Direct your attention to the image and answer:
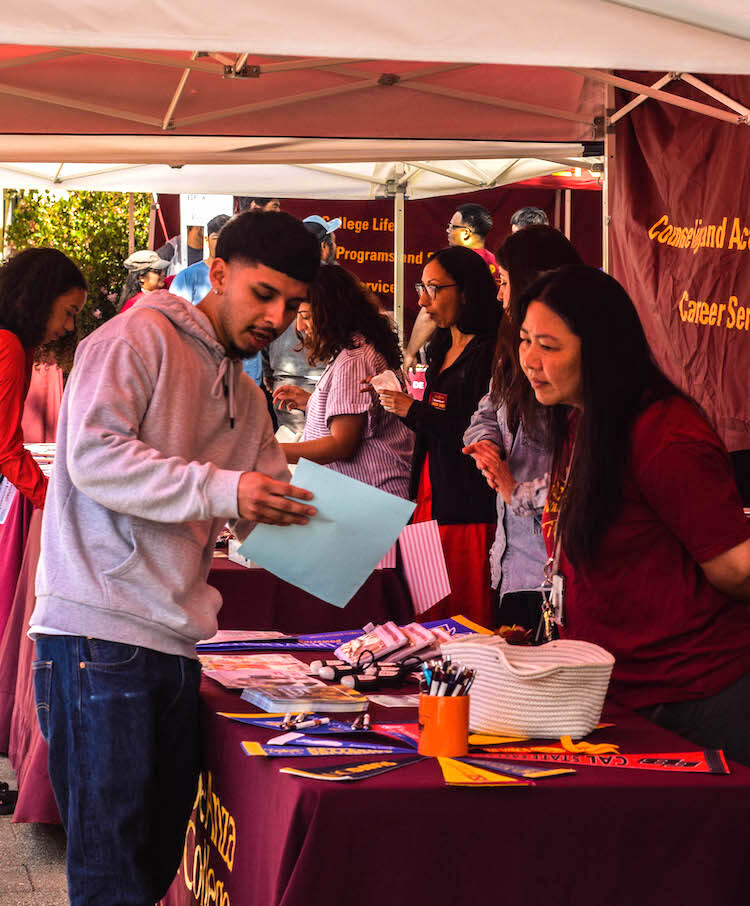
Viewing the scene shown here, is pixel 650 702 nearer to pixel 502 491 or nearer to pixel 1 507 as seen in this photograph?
pixel 502 491

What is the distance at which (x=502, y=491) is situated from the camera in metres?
2.75

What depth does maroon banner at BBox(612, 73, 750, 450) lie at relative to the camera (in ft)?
10.4

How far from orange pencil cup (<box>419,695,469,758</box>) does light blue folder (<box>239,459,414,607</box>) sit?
33cm

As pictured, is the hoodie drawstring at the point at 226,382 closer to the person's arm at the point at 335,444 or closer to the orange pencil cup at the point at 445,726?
the orange pencil cup at the point at 445,726

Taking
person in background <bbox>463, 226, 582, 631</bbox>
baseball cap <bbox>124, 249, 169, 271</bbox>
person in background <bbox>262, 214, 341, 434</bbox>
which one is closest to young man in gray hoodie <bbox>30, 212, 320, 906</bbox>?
person in background <bbox>463, 226, 582, 631</bbox>

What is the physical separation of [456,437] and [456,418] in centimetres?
6

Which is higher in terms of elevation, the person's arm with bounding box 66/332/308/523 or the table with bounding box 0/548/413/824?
the person's arm with bounding box 66/332/308/523

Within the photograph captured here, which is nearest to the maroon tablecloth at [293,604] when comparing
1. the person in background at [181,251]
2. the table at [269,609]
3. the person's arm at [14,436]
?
the table at [269,609]

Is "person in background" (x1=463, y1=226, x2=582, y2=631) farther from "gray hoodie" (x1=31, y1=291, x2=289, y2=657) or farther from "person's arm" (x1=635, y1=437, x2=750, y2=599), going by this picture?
"gray hoodie" (x1=31, y1=291, x2=289, y2=657)

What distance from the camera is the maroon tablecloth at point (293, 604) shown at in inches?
116

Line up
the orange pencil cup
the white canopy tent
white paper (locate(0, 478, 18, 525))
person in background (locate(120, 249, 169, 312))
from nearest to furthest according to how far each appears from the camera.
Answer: the orange pencil cup
white paper (locate(0, 478, 18, 525))
the white canopy tent
person in background (locate(120, 249, 169, 312))

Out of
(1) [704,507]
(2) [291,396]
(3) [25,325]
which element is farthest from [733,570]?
(3) [25,325]

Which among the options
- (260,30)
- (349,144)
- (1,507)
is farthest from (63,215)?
(260,30)

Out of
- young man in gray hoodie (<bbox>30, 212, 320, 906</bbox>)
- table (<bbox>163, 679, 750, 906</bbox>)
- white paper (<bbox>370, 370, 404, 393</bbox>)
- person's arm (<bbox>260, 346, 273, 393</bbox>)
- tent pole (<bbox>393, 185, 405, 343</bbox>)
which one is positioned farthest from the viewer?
tent pole (<bbox>393, 185, 405, 343</bbox>)
